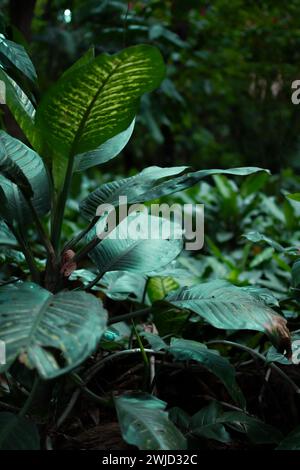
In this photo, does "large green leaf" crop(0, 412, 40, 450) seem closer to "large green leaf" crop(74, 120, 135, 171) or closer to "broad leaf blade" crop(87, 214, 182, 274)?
"broad leaf blade" crop(87, 214, 182, 274)

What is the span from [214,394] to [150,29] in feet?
5.74

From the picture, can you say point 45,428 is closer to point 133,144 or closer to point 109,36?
point 109,36

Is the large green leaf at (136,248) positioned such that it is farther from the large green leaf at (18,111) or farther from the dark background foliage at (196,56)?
the dark background foliage at (196,56)

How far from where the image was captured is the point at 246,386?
1.32m

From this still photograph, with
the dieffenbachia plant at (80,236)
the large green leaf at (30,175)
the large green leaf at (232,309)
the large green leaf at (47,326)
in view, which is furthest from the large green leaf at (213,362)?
the large green leaf at (30,175)

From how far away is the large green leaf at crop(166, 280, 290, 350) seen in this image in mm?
842

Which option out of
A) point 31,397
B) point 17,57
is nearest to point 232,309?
point 31,397

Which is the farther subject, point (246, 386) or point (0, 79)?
point (246, 386)

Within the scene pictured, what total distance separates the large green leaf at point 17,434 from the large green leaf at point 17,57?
0.63 m

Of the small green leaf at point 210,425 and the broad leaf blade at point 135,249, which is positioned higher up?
the broad leaf blade at point 135,249

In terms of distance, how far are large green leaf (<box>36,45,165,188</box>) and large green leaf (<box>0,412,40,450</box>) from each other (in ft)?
1.49

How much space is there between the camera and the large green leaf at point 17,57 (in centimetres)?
103

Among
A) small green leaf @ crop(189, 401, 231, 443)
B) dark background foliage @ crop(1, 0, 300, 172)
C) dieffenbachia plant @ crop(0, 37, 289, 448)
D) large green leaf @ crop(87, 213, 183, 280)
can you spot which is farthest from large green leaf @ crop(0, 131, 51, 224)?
small green leaf @ crop(189, 401, 231, 443)

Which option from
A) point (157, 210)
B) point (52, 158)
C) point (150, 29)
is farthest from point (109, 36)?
point (52, 158)
